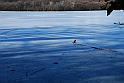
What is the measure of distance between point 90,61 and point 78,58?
1.11 metres

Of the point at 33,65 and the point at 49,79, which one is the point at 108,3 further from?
the point at 33,65

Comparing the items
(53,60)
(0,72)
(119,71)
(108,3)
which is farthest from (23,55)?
(108,3)

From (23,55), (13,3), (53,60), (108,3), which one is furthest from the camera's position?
(13,3)

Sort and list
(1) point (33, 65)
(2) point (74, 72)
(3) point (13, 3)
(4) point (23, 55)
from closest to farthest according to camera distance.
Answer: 1. (2) point (74, 72)
2. (1) point (33, 65)
3. (4) point (23, 55)
4. (3) point (13, 3)

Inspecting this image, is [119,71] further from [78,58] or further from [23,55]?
[23,55]

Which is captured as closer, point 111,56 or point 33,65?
point 33,65

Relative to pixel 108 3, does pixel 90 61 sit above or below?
below

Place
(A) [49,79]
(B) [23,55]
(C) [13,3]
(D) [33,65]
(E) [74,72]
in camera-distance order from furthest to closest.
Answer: (C) [13,3] < (B) [23,55] < (D) [33,65] < (E) [74,72] < (A) [49,79]

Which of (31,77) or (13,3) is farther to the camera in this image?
(13,3)

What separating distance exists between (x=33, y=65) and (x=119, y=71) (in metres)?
4.18

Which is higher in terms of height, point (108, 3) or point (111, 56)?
point (108, 3)

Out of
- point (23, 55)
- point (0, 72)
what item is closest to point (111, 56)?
point (23, 55)

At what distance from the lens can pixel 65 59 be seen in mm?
14695

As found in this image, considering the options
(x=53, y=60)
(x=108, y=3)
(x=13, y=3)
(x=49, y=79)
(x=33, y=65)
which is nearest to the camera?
(x=108, y=3)
